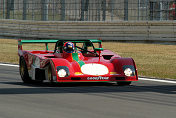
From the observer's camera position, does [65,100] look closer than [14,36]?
Yes

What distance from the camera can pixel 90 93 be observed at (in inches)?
384

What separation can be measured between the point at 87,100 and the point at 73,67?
78.0 inches

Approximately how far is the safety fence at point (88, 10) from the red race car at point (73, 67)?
A: 44.2ft

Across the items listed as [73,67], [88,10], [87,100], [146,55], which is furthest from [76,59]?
[88,10]

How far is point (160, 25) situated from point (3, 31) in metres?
9.91

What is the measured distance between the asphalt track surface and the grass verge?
2997 mm

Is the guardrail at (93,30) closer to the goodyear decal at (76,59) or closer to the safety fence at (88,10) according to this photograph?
the safety fence at (88,10)


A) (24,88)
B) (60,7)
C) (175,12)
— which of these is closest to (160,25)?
(175,12)

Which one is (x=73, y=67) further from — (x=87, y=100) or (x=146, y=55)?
(x=146, y=55)

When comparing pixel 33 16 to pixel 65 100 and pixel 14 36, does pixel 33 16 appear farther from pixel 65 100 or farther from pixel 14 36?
pixel 65 100

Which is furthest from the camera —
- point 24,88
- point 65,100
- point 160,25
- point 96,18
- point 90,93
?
point 96,18

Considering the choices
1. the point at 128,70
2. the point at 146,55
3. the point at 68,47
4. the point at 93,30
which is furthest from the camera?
the point at 93,30

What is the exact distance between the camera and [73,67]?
10.7 metres

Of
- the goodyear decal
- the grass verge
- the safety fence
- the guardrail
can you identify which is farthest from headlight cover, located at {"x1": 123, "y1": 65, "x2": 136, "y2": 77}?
the safety fence
